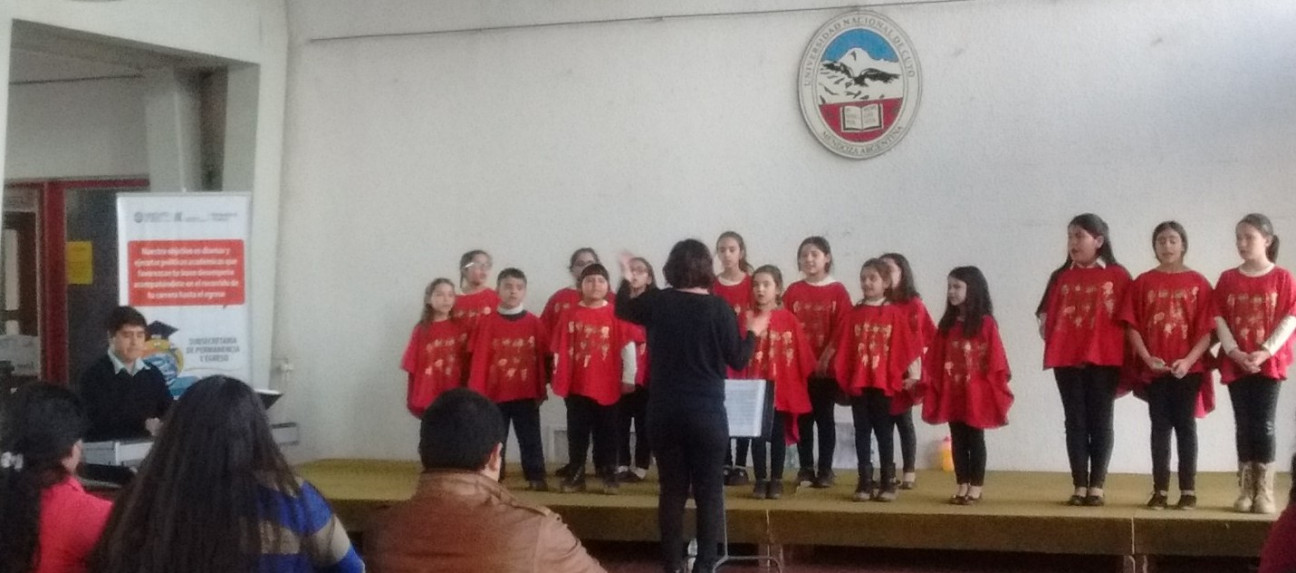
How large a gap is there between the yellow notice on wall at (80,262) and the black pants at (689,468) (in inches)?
197

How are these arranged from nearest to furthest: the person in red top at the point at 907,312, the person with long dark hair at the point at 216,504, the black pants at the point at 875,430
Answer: the person with long dark hair at the point at 216,504 < the black pants at the point at 875,430 < the person in red top at the point at 907,312

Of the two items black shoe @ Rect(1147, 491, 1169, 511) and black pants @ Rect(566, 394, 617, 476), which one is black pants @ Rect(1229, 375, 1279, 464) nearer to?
black shoe @ Rect(1147, 491, 1169, 511)

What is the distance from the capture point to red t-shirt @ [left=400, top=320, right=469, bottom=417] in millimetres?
6062

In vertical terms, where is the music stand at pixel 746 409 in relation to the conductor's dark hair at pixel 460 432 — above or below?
below

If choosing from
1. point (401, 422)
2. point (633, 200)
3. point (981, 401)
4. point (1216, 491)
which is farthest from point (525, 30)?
point (1216, 491)

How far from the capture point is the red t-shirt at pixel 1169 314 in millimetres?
4785

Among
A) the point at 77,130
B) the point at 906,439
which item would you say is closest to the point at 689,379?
the point at 906,439

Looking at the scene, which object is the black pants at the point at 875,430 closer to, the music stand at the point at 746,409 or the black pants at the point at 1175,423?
the music stand at the point at 746,409

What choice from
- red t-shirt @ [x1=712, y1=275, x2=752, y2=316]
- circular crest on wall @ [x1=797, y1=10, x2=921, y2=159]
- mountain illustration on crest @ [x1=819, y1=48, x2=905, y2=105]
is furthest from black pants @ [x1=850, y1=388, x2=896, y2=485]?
mountain illustration on crest @ [x1=819, y1=48, x2=905, y2=105]

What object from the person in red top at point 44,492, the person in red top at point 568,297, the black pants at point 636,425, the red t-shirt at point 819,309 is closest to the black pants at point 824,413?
the red t-shirt at point 819,309

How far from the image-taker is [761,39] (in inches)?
265

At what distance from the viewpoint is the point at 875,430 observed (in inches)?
210

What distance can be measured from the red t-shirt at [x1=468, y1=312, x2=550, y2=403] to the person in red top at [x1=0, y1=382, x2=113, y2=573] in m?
3.50

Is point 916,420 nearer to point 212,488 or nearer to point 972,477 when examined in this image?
point 972,477
